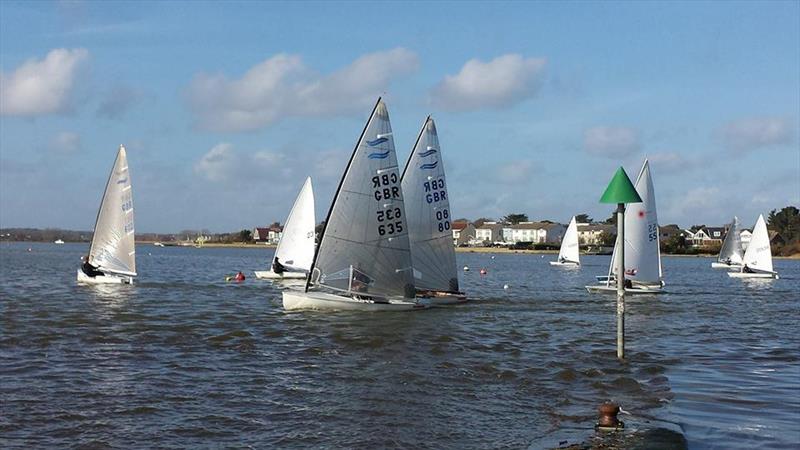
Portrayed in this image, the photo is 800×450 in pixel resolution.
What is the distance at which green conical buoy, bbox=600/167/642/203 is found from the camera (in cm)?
1738

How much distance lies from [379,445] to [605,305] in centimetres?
2828

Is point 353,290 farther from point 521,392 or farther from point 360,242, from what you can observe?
point 521,392

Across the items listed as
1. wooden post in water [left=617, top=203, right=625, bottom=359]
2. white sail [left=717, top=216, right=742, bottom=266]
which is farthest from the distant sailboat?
wooden post in water [left=617, top=203, right=625, bottom=359]

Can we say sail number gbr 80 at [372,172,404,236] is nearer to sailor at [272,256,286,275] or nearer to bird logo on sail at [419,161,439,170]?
bird logo on sail at [419,161,439,170]

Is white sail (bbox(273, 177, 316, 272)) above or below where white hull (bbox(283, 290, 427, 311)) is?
above

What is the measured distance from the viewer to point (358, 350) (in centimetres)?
2164

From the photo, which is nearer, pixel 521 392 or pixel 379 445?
pixel 379 445

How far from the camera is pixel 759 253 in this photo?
2724 inches

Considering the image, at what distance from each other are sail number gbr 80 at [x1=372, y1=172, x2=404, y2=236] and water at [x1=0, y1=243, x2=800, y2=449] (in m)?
3.03

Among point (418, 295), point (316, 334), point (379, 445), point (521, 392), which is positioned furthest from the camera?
point (418, 295)

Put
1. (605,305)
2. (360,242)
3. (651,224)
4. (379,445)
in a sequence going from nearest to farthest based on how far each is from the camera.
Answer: (379,445), (360,242), (605,305), (651,224)

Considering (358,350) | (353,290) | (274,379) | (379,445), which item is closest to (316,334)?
(358,350)

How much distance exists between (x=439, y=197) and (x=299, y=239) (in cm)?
1866

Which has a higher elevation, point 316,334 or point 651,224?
point 651,224
